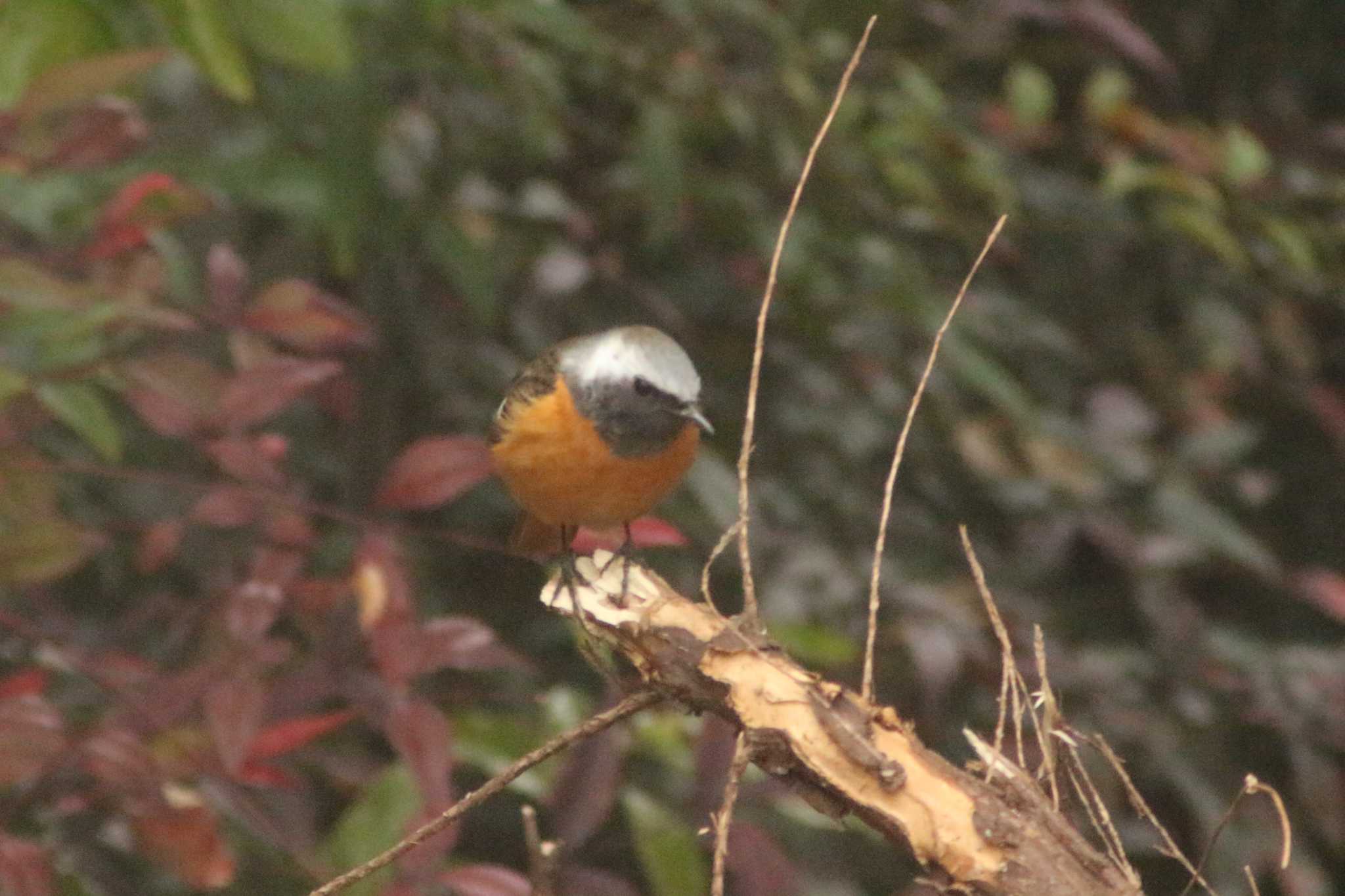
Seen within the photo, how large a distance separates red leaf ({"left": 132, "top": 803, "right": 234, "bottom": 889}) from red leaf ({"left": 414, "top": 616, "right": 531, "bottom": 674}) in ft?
0.80

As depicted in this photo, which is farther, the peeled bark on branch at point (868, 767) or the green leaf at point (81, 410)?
the green leaf at point (81, 410)

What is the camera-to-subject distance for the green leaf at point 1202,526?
2504 millimetres

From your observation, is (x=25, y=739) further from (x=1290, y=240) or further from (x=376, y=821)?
(x=1290, y=240)

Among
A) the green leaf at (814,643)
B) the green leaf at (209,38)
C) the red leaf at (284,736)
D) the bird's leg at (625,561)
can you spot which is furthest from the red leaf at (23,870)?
the green leaf at (814,643)

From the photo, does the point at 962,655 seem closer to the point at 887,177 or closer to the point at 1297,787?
the point at 887,177

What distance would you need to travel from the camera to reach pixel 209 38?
47.1 inches

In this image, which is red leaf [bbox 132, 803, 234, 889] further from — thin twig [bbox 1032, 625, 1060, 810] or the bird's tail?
thin twig [bbox 1032, 625, 1060, 810]

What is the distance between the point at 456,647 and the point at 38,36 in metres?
0.67

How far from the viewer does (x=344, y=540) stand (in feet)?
6.68

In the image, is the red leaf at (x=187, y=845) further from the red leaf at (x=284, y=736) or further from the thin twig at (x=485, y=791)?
the thin twig at (x=485, y=791)

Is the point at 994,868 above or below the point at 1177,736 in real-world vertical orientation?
above

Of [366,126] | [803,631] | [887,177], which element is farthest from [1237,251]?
[366,126]

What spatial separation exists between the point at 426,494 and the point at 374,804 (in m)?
0.32

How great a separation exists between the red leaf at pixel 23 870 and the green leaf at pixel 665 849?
0.56 meters
